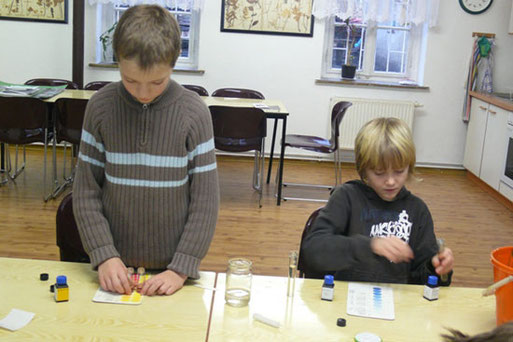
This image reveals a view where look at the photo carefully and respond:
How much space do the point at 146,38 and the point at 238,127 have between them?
342 centimetres

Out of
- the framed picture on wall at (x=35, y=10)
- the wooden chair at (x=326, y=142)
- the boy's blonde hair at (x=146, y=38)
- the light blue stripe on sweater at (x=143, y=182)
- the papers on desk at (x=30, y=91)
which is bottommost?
the wooden chair at (x=326, y=142)

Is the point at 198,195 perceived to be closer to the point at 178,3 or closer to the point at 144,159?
the point at 144,159

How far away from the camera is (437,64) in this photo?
6422mm

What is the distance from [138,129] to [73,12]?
201 inches

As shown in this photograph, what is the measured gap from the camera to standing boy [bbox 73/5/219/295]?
5.02ft

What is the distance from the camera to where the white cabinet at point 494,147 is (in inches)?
210

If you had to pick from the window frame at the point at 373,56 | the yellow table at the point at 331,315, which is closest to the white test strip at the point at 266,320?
the yellow table at the point at 331,315

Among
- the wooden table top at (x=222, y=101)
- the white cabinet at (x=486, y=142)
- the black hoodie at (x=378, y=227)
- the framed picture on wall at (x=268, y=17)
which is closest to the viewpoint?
the black hoodie at (x=378, y=227)

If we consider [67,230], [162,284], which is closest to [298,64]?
[67,230]

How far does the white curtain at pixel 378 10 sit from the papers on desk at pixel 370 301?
196 inches

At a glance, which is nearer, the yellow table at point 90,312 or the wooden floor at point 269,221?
the yellow table at point 90,312

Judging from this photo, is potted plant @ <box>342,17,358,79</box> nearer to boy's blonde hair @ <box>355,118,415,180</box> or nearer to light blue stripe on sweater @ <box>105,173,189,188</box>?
boy's blonde hair @ <box>355,118,415,180</box>

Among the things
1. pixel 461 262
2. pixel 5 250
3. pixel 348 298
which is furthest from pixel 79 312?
pixel 461 262

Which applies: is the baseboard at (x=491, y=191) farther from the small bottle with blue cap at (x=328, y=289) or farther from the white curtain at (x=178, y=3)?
the small bottle with blue cap at (x=328, y=289)
